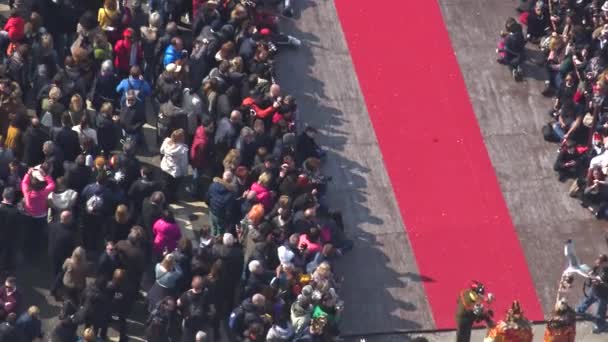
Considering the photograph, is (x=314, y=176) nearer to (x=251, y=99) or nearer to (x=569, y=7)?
(x=251, y=99)

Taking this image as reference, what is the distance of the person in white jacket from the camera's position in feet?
81.9

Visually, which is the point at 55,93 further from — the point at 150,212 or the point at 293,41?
the point at 293,41

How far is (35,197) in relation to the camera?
2356 centimetres

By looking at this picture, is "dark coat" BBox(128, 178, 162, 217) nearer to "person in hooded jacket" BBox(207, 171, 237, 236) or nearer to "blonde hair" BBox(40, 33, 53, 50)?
"person in hooded jacket" BBox(207, 171, 237, 236)

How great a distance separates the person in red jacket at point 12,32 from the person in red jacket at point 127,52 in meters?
1.52

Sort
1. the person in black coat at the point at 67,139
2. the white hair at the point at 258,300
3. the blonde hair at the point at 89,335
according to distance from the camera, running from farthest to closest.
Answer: the person in black coat at the point at 67,139 < the white hair at the point at 258,300 < the blonde hair at the point at 89,335

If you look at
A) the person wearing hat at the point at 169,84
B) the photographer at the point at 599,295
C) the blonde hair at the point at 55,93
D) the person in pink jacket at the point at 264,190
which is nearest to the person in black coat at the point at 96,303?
the person in pink jacket at the point at 264,190

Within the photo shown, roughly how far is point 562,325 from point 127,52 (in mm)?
8133

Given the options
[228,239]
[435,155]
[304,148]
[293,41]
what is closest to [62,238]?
[228,239]

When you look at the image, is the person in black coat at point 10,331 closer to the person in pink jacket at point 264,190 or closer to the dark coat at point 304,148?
the person in pink jacket at point 264,190

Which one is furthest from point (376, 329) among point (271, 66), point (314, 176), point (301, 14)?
point (301, 14)

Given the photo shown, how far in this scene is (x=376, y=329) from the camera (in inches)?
985

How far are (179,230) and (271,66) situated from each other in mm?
4261

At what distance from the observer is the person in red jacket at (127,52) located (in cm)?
2638
